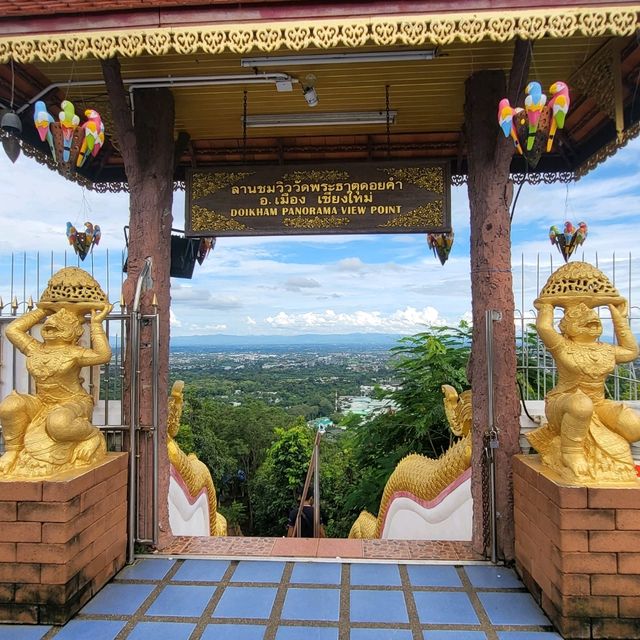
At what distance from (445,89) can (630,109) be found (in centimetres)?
151

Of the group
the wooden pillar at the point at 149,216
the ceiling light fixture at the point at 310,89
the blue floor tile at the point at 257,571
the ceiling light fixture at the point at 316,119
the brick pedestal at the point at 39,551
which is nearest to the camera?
the brick pedestal at the point at 39,551

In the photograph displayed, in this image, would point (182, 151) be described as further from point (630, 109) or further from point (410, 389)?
point (410, 389)

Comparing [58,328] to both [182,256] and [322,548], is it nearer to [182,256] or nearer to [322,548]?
[182,256]

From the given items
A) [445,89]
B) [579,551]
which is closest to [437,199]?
[445,89]

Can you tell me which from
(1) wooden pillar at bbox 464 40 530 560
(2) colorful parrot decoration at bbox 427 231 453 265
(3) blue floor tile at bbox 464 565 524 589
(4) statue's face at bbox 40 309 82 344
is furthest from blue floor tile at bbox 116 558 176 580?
(2) colorful parrot decoration at bbox 427 231 453 265

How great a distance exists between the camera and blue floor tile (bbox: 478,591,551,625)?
2758mm

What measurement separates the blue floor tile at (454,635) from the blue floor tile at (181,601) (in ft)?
4.23

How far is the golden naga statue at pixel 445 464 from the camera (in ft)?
13.6

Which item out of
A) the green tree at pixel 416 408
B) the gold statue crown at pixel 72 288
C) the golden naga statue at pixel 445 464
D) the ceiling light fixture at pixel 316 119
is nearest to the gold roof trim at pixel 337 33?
the gold statue crown at pixel 72 288

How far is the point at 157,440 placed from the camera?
3598mm

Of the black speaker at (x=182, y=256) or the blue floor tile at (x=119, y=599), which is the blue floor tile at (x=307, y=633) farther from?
the black speaker at (x=182, y=256)

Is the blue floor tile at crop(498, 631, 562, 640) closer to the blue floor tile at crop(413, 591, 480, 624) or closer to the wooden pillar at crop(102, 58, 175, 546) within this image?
the blue floor tile at crop(413, 591, 480, 624)

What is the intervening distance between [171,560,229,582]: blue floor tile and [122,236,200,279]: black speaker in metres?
2.68

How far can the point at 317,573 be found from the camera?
3.26 m
